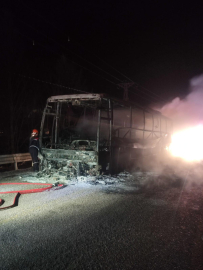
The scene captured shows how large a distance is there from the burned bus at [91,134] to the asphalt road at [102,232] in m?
2.10

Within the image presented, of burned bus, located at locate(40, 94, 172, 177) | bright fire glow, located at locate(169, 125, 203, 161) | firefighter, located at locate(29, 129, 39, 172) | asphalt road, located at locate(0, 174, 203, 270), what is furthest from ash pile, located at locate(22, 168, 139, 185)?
bright fire glow, located at locate(169, 125, 203, 161)

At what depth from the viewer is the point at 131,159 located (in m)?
10.8

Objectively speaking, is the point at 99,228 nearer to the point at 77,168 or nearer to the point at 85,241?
the point at 85,241

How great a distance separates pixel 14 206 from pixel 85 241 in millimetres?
2591

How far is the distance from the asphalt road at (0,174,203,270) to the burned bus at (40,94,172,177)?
210 cm

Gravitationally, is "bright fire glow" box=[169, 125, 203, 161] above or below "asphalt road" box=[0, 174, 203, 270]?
above

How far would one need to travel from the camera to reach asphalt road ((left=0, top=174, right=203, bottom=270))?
3011 mm

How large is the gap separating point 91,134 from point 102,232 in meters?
6.54

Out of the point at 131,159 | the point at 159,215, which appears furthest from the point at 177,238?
the point at 131,159

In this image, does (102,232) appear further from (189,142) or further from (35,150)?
(189,142)

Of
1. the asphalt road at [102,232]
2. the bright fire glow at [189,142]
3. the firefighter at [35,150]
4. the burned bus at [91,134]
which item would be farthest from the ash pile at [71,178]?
the bright fire glow at [189,142]

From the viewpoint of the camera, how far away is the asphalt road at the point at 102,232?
9.88 feet

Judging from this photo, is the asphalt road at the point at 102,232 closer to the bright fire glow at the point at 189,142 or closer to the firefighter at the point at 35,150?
the firefighter at the point at 35,150

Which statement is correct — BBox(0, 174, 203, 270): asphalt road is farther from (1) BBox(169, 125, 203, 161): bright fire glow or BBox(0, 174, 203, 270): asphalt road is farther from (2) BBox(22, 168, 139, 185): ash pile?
(1) BBox(169, 125, 203, 161): bright fire glow
